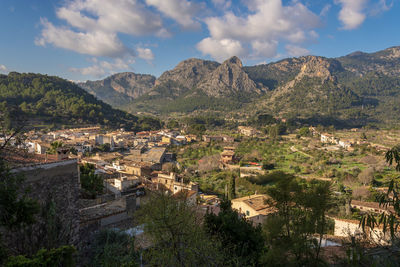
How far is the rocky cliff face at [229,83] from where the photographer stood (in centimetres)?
13388

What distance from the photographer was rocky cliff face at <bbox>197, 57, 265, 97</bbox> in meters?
134

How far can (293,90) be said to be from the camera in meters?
105

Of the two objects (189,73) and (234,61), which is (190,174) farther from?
(189,73)

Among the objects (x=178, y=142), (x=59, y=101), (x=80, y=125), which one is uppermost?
(x=59, y=101)

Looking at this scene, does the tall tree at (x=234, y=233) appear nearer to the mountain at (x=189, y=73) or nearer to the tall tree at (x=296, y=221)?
the tall tree at (x=296, y=221)

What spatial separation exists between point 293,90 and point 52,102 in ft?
290

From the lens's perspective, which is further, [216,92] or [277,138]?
[216,92]

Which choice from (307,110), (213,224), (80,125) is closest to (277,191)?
(213,224)

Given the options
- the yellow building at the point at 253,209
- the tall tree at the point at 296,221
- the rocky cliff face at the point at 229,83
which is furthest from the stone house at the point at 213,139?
the rocky cliff face at the point at 229,83

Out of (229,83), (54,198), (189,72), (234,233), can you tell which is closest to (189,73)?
(189,72)

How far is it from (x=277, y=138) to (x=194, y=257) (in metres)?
50.9

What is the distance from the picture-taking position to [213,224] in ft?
→ 27.7

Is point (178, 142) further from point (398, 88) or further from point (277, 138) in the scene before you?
point (398, 88)

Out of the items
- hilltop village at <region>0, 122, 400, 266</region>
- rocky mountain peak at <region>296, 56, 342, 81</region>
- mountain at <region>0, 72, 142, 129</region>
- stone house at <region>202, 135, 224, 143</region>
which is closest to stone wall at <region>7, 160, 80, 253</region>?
hilltop village at <region>0, 122, 400, 266</region>
